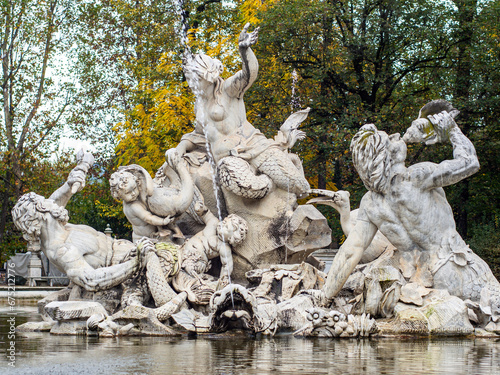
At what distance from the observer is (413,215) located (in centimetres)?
807

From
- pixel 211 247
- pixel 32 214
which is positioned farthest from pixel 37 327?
pixel 211 247

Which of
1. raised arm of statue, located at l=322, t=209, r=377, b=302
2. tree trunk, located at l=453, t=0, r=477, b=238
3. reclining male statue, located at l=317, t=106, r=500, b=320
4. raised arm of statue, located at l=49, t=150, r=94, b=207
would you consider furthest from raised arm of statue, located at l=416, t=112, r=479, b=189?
tree trunk, located at l=453, t=0, r=477, b=238

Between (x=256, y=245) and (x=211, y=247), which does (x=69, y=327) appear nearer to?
(x=211, y=247)

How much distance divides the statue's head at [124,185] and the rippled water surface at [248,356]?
7.65ft

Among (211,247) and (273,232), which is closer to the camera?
(211,247)

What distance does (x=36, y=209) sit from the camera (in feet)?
29.7

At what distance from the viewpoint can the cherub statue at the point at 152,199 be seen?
9625mm

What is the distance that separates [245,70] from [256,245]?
2163 mm

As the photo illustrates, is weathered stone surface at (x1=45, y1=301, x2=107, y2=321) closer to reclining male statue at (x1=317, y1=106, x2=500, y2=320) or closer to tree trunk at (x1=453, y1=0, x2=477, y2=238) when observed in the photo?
reclining male statue at (x1=317, y1=106, x2=500, y2=320)

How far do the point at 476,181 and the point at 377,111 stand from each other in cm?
282

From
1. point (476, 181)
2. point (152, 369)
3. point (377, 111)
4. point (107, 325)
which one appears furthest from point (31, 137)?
point (152, 369)

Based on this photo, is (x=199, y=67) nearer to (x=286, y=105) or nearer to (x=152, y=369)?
(x=152, y=369)

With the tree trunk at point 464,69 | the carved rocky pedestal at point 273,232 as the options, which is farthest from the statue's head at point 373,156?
the tree trunk at point 464,69

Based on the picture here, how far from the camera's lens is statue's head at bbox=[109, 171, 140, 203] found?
9516 millimetres
